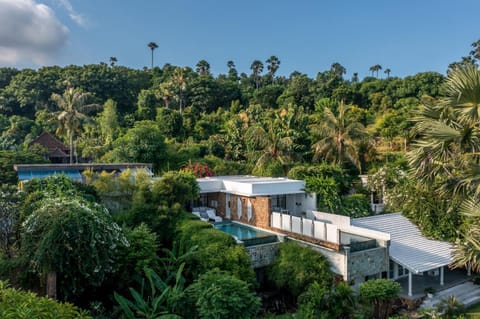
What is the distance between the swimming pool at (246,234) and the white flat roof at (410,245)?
4.91 metres

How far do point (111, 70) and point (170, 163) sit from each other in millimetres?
35710

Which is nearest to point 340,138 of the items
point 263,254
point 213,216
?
point 213,216

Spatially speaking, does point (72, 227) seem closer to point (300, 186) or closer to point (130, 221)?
point (130, 221)

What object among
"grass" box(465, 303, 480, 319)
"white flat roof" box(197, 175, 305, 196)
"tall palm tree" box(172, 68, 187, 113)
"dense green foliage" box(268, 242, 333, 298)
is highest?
"tall palm tree" box(172, 68, 187, 113)

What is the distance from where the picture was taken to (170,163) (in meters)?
30.3

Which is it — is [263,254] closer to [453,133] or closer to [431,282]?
[431,282]

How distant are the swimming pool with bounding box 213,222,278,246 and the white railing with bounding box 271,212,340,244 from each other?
82 centimetres

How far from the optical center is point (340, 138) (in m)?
29.0

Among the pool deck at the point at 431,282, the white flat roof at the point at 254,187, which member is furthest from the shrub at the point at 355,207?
the pool deck at the point at 431,282

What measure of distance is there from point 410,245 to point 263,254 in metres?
6.99

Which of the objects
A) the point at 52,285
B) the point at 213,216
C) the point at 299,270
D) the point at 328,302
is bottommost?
the point at 328,302

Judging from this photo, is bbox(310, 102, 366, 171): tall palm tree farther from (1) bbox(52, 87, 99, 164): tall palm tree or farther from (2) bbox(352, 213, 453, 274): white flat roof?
(1) bbox(52, 87, 99, 164): tall palm tree

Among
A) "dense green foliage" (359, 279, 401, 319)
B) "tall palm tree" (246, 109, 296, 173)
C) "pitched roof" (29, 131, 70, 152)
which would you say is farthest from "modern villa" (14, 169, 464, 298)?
"pitched roof" (29, 131, 70, 152)

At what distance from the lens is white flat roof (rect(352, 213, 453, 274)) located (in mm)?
15836
